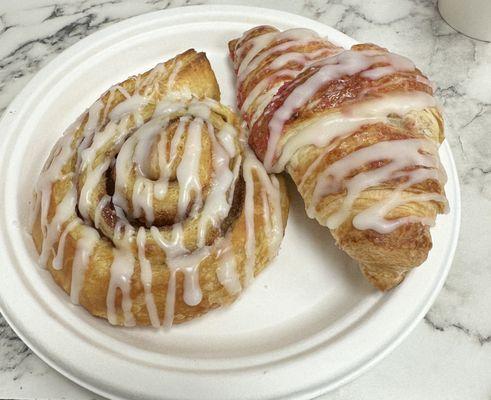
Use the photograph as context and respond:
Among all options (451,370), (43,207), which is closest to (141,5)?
(43,207)

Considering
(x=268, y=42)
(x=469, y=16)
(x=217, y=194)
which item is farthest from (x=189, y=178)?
A: (x=469, y=16)

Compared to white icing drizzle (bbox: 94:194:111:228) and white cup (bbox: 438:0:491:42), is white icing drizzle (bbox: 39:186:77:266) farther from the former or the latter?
white cup (bbox: 438:0:491:42)

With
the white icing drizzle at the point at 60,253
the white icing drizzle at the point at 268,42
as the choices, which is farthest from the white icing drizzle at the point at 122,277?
the white icing drizzle at the point at 268,42

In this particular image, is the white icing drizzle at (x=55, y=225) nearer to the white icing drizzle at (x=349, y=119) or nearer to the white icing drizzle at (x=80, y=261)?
the white icing drizzle at (x=80, y=261)

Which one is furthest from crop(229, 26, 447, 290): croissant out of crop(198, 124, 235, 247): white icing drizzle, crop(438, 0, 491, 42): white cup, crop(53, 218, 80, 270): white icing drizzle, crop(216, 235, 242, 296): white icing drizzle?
crop(438, 0, 491, 42): white cup

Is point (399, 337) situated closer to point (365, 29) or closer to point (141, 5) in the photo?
point (365, 29)

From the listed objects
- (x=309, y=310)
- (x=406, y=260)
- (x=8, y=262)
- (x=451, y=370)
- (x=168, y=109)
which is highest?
(x=168, y=109)
